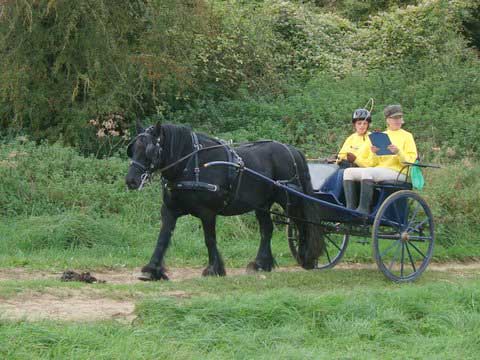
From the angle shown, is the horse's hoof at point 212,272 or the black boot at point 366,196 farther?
the black boot at point 366,196

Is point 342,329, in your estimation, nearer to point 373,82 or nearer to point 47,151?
point 47,151

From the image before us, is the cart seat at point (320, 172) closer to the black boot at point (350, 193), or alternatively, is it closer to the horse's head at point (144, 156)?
the black boot at point (350, 193)

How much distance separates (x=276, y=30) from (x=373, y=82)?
3.84 metres

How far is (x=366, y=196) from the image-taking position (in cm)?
995

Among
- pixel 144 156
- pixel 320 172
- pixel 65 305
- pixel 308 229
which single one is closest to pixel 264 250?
pixel 308 229

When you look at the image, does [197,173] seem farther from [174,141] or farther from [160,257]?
[160,257]

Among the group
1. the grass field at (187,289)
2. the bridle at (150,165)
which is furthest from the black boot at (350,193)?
the bridle at (150,165)

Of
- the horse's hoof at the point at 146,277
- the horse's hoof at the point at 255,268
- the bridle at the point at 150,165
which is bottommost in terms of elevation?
the horse's hoof at the point at 255,268

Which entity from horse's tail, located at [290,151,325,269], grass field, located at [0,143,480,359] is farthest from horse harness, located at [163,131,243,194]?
horse's tail, located at [290,151,325,269]

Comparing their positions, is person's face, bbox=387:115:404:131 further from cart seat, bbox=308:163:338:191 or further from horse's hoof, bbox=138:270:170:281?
horse's hoof, bbox=138:270:170:281

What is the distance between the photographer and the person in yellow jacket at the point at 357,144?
33.9 feet

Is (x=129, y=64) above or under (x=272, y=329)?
above

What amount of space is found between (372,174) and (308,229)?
40.3 inches

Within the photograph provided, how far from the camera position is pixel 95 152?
15531 millimetres
